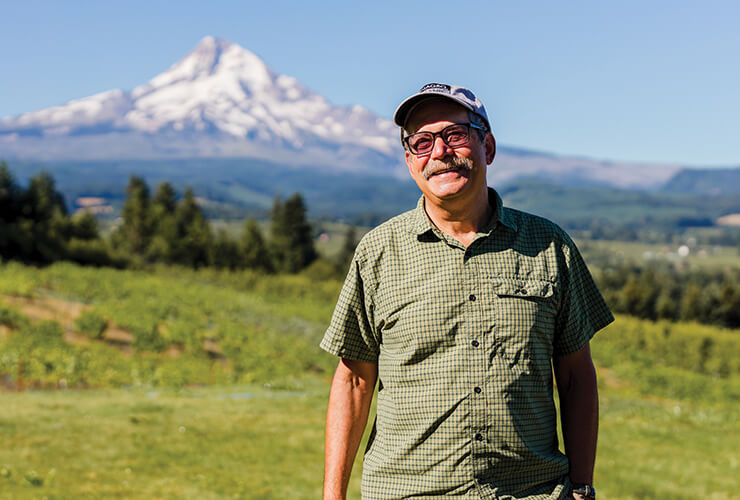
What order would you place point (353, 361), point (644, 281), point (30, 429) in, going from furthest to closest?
point (644, 281) → point (30, 429) → point (353, 361)

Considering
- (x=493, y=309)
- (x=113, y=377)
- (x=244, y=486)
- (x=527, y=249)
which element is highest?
(x=527, y=249)

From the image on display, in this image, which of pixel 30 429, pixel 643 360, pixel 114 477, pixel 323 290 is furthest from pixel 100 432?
pixel 323 290

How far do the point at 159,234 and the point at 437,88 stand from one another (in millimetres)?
56916

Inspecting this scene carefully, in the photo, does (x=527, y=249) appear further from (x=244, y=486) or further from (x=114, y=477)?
(x=114, y=477)

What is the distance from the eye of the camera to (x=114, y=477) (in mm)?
6980

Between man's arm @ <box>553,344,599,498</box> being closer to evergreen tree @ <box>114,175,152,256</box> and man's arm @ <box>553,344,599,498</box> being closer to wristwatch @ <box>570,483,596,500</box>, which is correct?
wristwatch @ <box>570,483,596,500</box>

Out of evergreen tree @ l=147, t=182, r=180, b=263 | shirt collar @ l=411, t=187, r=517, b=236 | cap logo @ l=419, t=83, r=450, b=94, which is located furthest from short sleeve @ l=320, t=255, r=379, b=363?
evergreen tree @ l=147, t=182, r=180, b=263

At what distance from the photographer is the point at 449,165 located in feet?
7.99

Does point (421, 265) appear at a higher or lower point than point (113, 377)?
higher

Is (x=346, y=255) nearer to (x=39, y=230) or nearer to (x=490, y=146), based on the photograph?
(x=39, y=230)

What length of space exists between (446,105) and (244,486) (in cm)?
530

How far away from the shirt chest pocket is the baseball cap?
0.55 meters

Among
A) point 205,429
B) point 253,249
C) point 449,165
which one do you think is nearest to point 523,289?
point 449,165

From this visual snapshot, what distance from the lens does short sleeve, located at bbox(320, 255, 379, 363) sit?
100 inches
